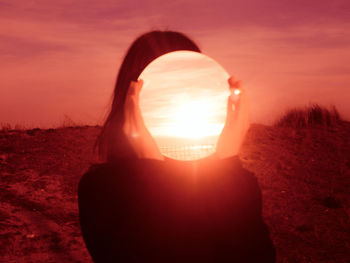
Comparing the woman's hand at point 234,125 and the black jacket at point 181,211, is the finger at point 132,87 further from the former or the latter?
the woman's hand at point 234,125

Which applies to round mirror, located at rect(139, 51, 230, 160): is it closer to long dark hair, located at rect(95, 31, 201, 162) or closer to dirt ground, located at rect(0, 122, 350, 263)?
long dark hair, located at rect(95, 31, 201, 162)

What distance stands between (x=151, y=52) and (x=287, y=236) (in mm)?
2230

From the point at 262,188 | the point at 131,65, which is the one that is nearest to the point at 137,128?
the point at 131,65

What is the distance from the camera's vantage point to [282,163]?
523 cm

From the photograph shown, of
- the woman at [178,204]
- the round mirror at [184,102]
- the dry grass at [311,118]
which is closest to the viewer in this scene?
the round mirror at [184,102]

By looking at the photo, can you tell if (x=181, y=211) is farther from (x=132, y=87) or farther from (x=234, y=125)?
(x=132, y=87)

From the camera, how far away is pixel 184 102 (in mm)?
1601

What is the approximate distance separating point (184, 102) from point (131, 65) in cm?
93

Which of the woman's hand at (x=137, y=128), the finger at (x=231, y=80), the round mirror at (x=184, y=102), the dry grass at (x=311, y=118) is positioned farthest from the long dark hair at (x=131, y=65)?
the dry grass at (x=311, y=118)

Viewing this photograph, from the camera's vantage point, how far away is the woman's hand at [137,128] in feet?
5.80

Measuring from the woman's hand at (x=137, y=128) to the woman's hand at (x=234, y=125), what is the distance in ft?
1.02

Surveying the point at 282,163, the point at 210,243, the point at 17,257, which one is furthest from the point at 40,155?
the point at 210,243

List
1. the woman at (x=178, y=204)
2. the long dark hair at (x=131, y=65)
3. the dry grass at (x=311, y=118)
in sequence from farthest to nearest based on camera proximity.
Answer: the dry grass at (x=311, y=118)
the long dark hair at (x=131, y=65)
the woman at (x=178, y=204)

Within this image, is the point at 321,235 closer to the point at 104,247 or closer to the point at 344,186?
the point at 344,186
